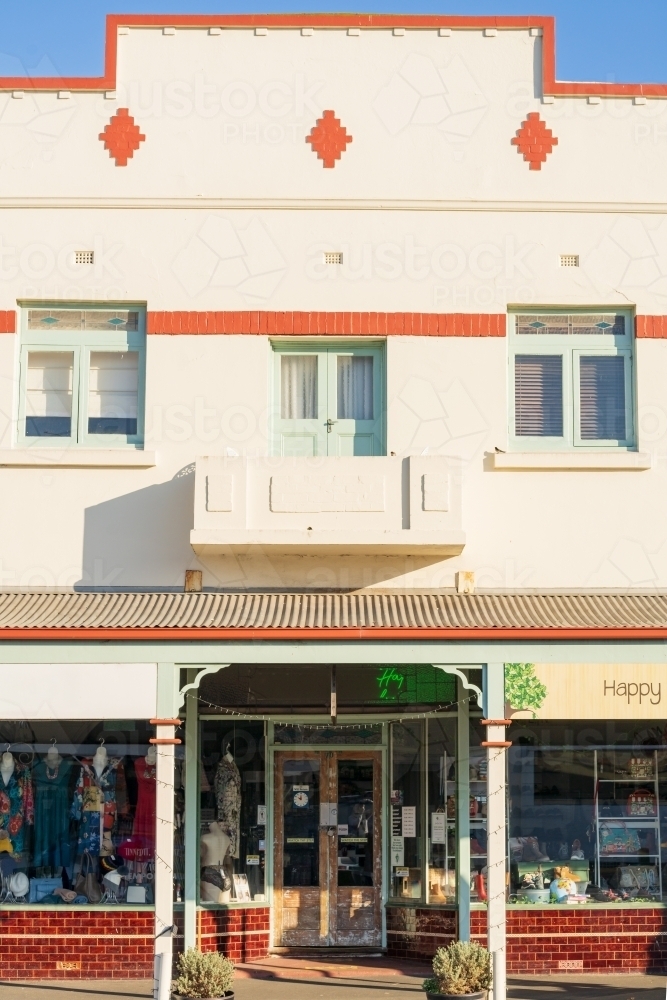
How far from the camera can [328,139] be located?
51.1 feet

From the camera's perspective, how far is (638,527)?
14961mm

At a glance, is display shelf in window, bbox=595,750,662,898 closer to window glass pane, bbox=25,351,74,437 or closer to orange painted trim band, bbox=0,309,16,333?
window glass pane, bbox=25,351,74,437

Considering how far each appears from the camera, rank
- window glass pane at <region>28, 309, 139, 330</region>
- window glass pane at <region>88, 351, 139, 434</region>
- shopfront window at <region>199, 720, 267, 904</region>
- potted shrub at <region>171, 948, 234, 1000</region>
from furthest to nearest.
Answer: window glass pane at <region>28, 309, 139, 330</region> < window glass pane at <region>88, 351, 139, 434</region> < shopfront window at <region>199, 720, 267, 904</region> < potted shrub at <region>171, 948, 234, 1000</region>

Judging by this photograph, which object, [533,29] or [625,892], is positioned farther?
[533,29]

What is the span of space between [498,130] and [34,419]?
620 cm

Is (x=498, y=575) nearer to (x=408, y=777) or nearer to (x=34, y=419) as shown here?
(x=408, y=777)

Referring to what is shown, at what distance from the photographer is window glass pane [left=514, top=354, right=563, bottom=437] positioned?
15.3 m

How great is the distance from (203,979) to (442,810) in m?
4.02

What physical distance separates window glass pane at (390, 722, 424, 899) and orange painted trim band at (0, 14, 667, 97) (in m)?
7.51

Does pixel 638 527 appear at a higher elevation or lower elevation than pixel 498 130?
lower

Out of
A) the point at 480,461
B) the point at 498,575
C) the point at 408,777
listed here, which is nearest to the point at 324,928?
the point at 408,777

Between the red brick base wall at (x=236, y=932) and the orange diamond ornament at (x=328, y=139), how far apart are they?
839 cm

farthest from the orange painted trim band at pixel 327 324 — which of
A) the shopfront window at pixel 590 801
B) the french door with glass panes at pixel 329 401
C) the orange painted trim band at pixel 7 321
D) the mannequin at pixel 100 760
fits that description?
the mannequin at pixel 100 760

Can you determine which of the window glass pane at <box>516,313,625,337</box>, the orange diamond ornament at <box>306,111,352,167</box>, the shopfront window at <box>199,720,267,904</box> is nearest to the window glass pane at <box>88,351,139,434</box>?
the orange diamond ornament at <box>306,111,352,167</box>
